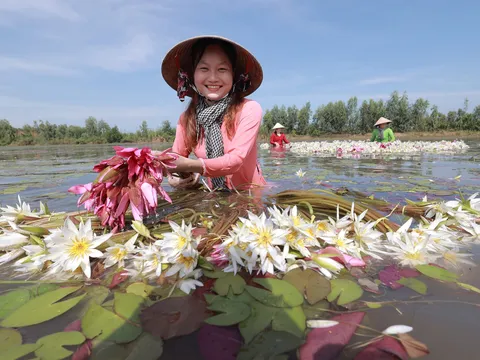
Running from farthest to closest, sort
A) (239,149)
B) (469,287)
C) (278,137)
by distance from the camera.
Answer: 1. (278,137)
2. (239,149)
3. (469,287)

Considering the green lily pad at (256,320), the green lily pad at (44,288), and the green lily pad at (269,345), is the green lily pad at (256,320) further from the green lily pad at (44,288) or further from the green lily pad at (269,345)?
the green lily pad at (44,288)

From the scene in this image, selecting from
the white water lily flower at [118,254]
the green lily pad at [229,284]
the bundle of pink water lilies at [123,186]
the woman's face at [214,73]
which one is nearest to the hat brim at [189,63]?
the woman's face at [214,73]

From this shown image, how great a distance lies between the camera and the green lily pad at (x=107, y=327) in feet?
2.81

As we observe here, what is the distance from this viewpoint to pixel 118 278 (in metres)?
1.22

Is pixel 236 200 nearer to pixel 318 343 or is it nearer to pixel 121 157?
pixel 121 157

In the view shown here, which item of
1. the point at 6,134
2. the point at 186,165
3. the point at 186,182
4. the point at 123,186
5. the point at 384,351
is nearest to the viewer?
Answer: the point at 384,351

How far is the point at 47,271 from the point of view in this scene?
1.34 m

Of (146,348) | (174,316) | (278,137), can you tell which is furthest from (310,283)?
(278,137)

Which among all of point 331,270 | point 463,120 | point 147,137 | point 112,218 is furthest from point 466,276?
point 463,120

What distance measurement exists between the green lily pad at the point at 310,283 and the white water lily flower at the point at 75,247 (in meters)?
0.89

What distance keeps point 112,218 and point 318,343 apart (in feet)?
4.02

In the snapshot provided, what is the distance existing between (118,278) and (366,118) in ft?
195

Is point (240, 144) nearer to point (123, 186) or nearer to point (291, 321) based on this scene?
point (123, 186)

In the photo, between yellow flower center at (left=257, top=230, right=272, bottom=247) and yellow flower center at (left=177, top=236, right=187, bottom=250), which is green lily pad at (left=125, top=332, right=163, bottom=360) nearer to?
yellow flower center at (left=177, top=236, right=187, bottom=250)
